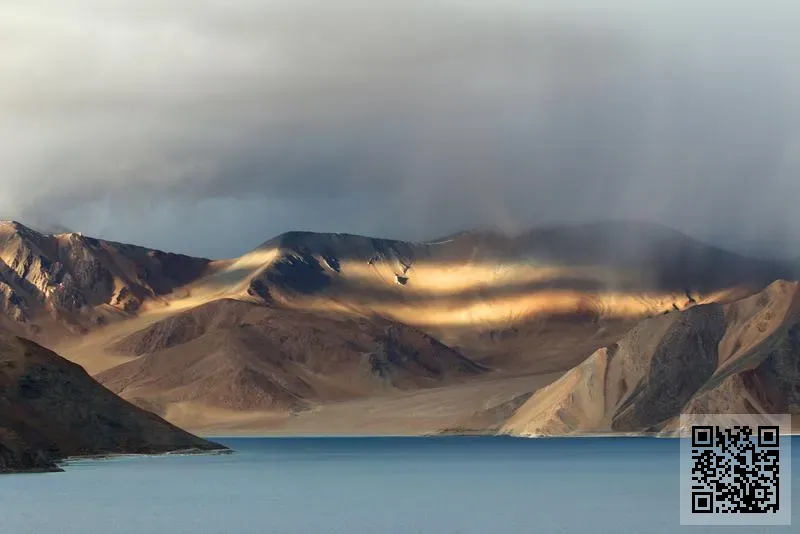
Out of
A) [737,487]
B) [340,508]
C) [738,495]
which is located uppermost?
[737,487]

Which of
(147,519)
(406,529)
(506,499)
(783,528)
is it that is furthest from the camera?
(506,499)

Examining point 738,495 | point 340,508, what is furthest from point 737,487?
point 340,508

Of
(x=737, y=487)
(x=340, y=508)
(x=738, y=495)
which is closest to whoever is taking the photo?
(x=738, y=495)

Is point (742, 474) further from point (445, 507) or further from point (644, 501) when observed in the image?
point (445, 507)

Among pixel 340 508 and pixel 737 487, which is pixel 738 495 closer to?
pixel 737 487

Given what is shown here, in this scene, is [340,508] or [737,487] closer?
[737,487]

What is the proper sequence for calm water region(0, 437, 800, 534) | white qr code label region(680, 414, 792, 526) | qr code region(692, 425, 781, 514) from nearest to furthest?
calm water region(0, 437, 800, 534)
white qr code label region(680, 414, 792, 526)
qr code region(692, 425, 781, 514)

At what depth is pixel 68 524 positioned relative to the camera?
132875 mm

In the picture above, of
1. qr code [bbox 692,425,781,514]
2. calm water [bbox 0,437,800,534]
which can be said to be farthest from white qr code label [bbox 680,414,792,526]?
calm water [bbox 0,437,800,534]

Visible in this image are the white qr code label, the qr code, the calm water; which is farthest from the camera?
the qr code

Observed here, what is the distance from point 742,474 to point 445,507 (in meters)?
31.6

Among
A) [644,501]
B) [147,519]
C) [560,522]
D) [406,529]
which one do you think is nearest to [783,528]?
[560,522]

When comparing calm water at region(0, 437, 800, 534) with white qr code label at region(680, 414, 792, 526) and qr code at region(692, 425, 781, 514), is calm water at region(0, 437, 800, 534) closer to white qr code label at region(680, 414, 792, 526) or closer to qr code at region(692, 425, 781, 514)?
white qr code label at region(680, 414, 792, 526)

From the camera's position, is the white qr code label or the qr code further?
the qr code
